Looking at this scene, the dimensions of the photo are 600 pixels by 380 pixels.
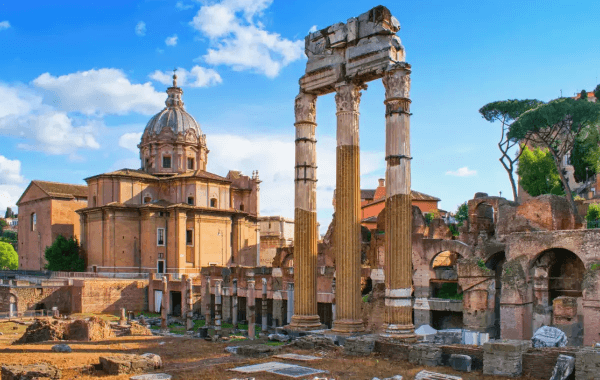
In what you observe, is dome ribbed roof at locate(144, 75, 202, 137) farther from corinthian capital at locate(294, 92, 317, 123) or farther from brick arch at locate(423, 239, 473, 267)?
corinthian capital at locate(294, 92, 317, 123)

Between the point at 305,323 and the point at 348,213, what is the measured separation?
119 inches

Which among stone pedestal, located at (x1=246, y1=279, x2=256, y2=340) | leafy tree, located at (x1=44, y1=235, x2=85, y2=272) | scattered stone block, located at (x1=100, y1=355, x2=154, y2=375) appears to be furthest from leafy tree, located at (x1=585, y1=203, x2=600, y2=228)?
leafy tree, located at (x1=44, y1=235, x2=85, y2=272)

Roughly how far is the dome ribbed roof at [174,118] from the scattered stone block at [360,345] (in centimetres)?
3592

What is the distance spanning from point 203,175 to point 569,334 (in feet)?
96.3

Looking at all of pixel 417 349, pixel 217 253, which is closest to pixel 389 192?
pixel 417 349

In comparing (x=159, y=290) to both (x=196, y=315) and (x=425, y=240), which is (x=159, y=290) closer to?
(x=196, y=315)

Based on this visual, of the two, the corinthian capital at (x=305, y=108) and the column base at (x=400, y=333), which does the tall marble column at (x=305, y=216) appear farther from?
the column base at (x=400, y=333)

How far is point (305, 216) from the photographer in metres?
15.3

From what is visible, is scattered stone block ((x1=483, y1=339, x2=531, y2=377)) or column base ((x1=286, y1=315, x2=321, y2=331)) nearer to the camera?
scattered stone block ((x1=483, y1=339, x2=531, y2=377))

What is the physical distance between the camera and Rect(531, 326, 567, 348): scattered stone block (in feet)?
43.7

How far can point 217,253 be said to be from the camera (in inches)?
1668

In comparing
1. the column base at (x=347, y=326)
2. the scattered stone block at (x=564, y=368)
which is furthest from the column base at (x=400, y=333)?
the scattered stone block at (x=564, y=368)

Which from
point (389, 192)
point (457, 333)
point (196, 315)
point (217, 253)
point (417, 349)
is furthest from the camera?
point (217, 253)

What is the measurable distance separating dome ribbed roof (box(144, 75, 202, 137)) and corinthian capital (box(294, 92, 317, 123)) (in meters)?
32.2
